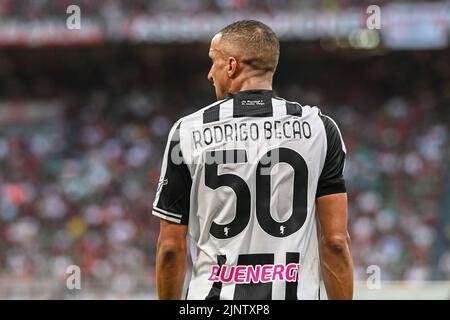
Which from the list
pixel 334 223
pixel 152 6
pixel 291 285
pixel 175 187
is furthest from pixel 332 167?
pixel 152 6

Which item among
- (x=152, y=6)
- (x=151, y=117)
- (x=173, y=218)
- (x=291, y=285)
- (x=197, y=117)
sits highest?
(x=152, y=6)

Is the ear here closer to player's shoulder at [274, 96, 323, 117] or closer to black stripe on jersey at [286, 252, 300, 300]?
player's shoulder at [274, 96, 323, 117]

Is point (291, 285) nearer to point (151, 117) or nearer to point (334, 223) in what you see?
point (334, 223)

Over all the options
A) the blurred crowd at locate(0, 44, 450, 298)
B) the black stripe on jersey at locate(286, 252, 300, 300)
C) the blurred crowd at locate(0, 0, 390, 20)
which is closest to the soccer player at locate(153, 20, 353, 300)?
the black stripe on jersey at locate(286, 252, 300, 300)

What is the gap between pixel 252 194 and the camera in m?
2.80

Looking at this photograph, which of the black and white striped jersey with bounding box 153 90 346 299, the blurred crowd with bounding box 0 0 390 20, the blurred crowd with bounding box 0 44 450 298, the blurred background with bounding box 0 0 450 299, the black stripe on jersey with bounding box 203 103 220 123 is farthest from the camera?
the blurred crowd with bounding box 0 0 390 20

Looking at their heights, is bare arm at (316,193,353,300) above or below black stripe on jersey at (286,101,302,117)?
below

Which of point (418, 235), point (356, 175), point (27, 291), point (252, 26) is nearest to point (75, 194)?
point (27, 291)

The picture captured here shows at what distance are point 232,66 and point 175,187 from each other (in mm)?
453

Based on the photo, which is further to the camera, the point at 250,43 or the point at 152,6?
the point at 152,6

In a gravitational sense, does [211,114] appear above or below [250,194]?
above

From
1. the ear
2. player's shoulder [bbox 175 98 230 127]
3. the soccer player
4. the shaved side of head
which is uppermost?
the shaved side of head

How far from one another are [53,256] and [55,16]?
5.18m

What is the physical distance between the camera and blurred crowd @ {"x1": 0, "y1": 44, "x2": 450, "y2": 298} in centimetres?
1428
